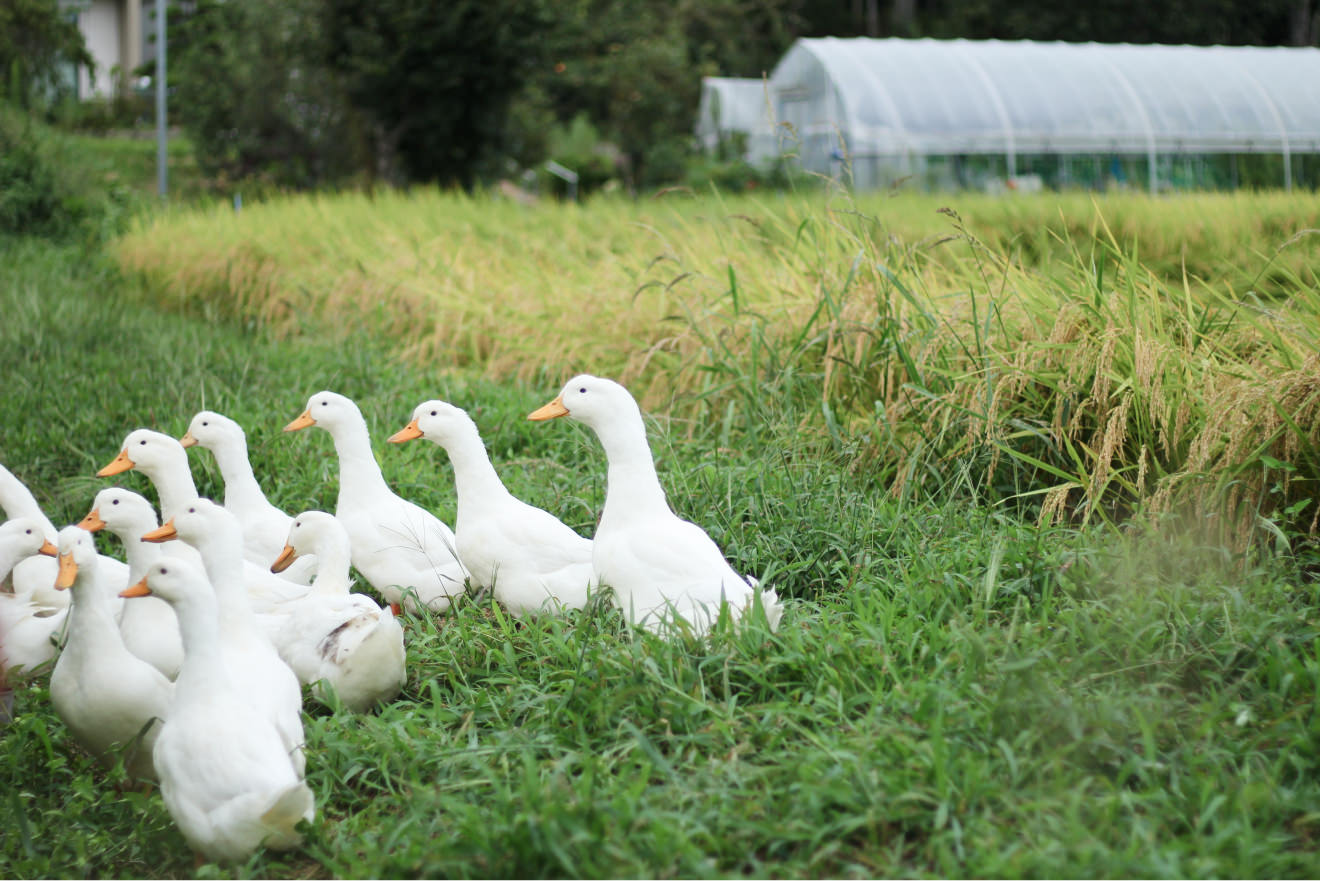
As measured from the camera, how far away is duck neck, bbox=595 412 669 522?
121 inches

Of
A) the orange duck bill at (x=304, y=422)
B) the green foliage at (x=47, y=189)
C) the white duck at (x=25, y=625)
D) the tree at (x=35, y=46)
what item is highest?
the tree at (x=35, y=46)

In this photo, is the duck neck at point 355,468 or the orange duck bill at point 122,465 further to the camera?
the duck neck at point 355,468

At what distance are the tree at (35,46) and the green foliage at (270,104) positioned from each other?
2.86 m

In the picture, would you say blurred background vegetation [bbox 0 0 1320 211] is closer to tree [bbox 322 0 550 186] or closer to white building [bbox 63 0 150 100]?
tree [bbox 322 0 550 186]

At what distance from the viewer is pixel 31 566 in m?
3.57

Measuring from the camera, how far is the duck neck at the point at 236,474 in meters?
3.76

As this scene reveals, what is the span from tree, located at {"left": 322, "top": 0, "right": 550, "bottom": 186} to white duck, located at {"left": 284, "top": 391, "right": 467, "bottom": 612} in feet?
40.8

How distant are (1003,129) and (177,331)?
10962 mm

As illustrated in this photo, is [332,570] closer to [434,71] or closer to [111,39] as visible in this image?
[434,71]

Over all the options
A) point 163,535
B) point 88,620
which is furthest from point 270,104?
point 88,620

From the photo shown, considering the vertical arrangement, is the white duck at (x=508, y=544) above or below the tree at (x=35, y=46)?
below

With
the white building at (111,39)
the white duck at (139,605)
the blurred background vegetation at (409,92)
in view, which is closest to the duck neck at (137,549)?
the white duck at (139,605)

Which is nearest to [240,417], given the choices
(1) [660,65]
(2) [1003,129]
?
(2) [1003,129]

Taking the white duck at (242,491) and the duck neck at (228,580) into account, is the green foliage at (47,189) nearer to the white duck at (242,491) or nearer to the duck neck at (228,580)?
the white duck at (242,491)
